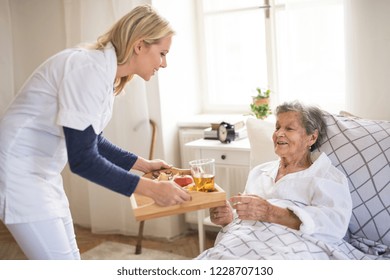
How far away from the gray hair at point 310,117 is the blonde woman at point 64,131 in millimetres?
568

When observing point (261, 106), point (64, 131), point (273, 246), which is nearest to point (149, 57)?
point (64, 131)

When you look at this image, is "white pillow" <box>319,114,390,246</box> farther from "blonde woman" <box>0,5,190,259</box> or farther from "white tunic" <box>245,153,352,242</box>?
"blonde woman" <box>0,5,190,259</box>

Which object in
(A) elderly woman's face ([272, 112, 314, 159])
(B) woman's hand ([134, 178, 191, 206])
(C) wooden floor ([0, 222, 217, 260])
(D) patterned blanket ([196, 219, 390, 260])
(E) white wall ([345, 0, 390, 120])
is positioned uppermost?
(E) white wall ([345, 0, 390, 120])

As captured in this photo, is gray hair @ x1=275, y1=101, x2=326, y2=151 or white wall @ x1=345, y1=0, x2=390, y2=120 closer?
gray hair @ x1=275, y1=101, x2=326, y2=151

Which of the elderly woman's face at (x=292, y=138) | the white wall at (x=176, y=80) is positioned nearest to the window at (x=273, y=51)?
the white wall at (x=176, y=80)

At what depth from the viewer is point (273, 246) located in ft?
5.70

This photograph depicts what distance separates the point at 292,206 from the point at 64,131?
826mm

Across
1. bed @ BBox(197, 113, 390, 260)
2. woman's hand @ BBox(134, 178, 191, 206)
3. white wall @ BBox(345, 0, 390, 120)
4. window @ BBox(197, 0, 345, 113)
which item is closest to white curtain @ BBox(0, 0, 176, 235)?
window @ BBox(197, 0, 345, 113)

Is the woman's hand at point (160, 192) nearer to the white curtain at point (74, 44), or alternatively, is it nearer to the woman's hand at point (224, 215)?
the woman's hand at point (224, 215)

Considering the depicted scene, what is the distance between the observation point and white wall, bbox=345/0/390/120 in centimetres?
259

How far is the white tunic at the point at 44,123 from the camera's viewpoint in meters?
1.53

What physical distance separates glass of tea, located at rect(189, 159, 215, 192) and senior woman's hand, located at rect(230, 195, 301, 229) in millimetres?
201

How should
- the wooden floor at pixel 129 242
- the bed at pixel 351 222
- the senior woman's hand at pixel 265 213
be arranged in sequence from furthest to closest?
the wooden floor at pixel 129 242 → the senior woman's hand at pixel 265 213 → the bed at pixel 351 222
